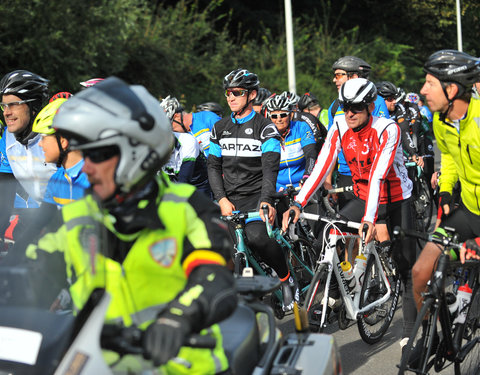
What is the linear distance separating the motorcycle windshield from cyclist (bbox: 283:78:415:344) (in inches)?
121

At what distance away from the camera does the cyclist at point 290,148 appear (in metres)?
8.18

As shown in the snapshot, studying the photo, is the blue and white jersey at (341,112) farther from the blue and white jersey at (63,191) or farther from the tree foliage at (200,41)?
the tree foliage at (200,41)

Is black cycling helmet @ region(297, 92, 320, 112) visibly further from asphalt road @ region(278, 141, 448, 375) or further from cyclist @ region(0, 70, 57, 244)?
cyclist @ region(0, 70, 57, 244)

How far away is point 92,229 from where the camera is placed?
2371 millimetres

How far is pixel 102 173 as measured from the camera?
2479 mm

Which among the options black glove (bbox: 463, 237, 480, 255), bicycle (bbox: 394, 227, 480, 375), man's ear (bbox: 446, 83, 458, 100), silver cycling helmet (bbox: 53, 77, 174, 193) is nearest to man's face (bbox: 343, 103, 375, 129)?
man's ear (bbox: 446, 83, 458, 100)

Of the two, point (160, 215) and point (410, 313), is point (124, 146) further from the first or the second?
point (410, 313)

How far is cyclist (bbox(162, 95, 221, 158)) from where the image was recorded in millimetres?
9031

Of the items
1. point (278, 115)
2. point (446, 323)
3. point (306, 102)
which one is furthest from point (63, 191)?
point (306, 102)

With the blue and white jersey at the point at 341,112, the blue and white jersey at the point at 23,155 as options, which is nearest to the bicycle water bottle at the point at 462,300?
the blue and white jersey at the point at 23,155

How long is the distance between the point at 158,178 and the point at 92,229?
1.44 ft

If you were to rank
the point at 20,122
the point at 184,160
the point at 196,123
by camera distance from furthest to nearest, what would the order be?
the point at 196,123
the point at 184,160
the point at 20,122

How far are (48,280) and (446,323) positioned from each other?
2.92m

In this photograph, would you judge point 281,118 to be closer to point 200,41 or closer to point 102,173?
point 102,173
